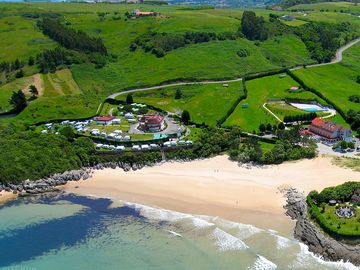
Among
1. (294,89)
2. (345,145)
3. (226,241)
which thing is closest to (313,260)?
(226,241)

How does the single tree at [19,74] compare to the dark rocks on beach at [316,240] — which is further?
the single tree at [19,74]

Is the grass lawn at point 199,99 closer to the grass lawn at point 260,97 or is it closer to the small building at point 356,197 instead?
the grass lawn at point 260,97

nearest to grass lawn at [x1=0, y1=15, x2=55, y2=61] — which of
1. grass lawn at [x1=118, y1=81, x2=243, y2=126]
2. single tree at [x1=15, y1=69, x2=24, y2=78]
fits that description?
single tree at [x1=15, y1=69, x2=24, y2=78]

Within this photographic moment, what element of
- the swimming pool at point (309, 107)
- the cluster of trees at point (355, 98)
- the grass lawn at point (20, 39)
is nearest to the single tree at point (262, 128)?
the swimming pool at point (309, 107)

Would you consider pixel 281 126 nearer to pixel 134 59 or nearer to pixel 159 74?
pixel 159 74

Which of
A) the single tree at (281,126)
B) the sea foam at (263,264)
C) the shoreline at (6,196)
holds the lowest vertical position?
the shoreline at (6,196)

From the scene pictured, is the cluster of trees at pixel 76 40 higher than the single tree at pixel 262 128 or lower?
higher
